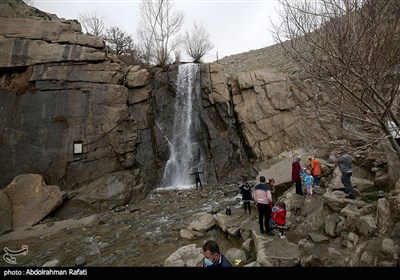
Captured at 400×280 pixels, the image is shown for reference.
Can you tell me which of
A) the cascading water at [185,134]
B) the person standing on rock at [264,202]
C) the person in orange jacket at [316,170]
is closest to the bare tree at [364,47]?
the person standing on rock at [264,202]

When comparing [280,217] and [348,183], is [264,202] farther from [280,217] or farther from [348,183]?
[348,183]

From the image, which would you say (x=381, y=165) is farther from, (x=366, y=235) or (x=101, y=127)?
(x=101, y=127)

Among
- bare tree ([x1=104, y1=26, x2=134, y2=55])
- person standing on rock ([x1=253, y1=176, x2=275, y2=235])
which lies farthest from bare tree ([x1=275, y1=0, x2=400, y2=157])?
bare tree ([x1=104, y1=26, x2=134, y2=55])

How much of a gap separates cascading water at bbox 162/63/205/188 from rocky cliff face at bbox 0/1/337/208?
571 mm

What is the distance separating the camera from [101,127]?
14516mm

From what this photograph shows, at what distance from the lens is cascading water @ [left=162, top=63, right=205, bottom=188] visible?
17.5 metres

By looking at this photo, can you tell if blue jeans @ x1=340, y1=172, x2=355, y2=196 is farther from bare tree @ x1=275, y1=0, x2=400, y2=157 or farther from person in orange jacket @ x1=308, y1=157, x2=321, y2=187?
bare tree @ x1=275, y1=0, x2=400, y2=157

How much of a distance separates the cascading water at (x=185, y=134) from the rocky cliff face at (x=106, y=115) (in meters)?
0.57

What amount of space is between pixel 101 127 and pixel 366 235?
13711mm

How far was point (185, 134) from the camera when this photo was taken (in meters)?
18.5

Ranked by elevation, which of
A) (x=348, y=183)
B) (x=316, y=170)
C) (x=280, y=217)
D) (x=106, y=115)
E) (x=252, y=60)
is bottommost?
(x=280, y=217)

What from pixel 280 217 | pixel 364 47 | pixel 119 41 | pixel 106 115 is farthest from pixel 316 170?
pixel 119 41

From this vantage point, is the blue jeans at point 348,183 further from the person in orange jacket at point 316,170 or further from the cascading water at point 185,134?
the cascading water at point 185,134

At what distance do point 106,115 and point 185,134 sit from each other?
6.11 metres
